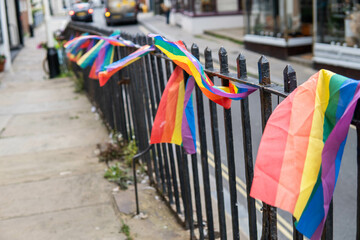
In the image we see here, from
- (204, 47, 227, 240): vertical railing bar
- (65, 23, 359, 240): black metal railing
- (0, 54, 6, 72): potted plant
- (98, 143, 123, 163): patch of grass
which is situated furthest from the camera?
(0, 54, 6, 72): potted plant

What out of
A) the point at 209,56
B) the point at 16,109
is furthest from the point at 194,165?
the point at 16,109

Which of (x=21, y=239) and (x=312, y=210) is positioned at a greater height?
(x=312, y=210)

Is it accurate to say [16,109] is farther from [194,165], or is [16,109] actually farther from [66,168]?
[194,165]

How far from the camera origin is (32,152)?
673 cm

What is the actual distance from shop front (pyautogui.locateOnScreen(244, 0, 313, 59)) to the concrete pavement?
9053 mm

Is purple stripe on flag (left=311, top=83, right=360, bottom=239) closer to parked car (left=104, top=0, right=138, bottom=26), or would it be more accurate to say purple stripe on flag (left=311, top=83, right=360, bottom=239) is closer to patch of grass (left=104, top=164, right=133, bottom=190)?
patch of grass (left=104, top=164, right=133, bottom=190)

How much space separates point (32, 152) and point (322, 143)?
17.6ft

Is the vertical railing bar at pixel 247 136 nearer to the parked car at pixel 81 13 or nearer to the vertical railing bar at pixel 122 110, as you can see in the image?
the vertical railing bar at pixel 122 110

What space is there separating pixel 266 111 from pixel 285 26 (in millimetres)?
14593

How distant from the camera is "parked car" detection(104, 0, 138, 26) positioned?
33000mm

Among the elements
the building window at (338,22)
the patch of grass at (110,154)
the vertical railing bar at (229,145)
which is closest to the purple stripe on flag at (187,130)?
the vertical railing bar at (229,145)

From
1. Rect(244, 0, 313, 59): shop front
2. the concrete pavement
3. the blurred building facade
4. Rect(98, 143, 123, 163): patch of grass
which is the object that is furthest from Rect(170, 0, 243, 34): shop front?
Rect(98, 143, 123, 163): patch of grass

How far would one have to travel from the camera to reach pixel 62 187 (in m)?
5.29

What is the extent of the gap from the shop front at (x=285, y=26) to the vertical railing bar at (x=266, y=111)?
14213 millimetres
